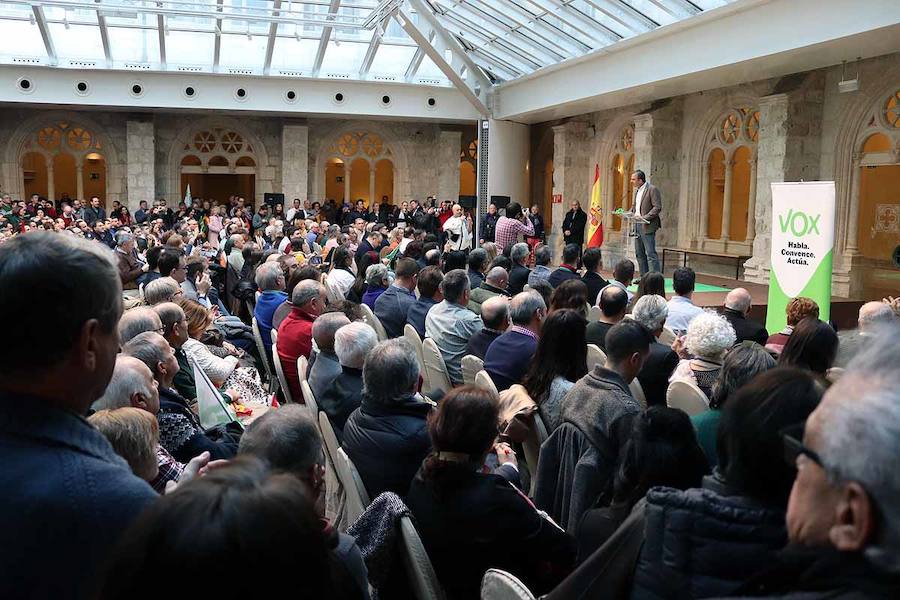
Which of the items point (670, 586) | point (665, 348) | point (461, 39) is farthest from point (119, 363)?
point (461, 39)

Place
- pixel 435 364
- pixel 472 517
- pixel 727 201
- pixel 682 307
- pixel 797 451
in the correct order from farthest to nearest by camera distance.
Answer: pixel 727 201 < pixel 682 307 < pixel 435 364 < pixel 472 517 < pixel 797 451

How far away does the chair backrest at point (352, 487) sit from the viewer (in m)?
2.39

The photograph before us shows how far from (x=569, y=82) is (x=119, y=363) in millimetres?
11448

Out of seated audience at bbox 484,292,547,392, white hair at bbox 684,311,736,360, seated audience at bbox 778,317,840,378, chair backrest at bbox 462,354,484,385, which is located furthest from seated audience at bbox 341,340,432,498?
seated audience at bbox 778,317,840,378

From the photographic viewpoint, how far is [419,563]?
1.86m

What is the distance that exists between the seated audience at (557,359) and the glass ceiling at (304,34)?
302 inches

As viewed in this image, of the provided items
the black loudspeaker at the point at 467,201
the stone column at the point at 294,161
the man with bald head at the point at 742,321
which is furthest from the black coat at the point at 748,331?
the stone column at the point at 294,161

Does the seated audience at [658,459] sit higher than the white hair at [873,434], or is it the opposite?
the white hair at [873,434]

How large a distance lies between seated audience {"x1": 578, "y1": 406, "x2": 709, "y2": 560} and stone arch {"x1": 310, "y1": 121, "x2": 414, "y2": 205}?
1758cm

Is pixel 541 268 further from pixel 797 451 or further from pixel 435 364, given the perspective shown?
pixel 797 451

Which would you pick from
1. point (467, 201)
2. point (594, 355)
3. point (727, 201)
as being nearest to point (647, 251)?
point (727, 201)

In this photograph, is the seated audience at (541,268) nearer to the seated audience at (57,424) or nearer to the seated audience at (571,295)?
the seated audience at (571,295)

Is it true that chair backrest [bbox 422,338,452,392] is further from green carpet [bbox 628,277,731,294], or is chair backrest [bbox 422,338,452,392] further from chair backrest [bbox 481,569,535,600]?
green carpet [bbox 628,277,731,294]

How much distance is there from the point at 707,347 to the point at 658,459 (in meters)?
1.52
